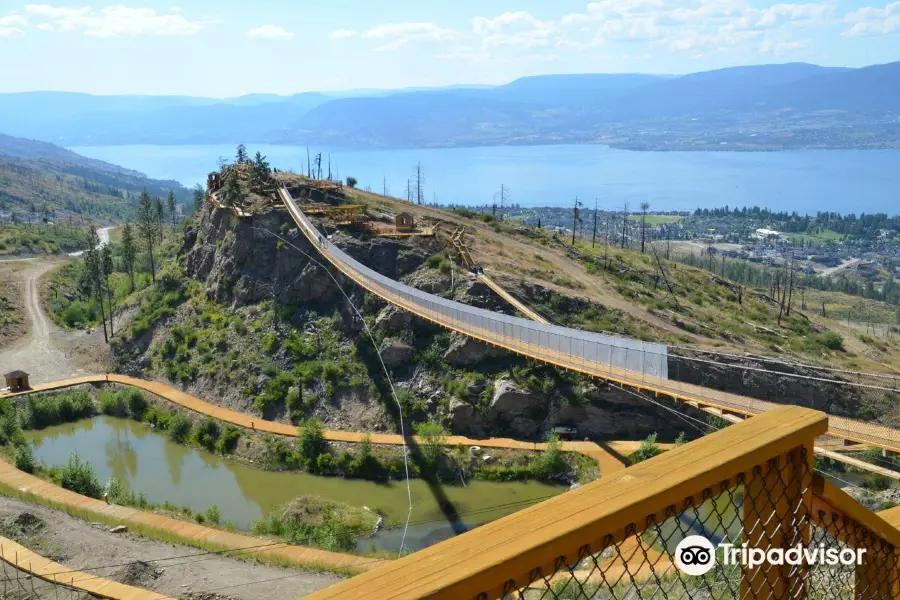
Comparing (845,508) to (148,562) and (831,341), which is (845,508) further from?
(831,341)

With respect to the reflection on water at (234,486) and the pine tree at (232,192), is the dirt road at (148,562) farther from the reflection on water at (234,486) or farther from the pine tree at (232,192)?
the pine tree at (232,192)

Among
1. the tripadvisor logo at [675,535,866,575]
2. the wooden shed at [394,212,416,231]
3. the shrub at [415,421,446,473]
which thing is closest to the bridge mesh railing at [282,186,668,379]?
the shrub at [415,421,446,473]

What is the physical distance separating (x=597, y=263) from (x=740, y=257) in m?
57.2

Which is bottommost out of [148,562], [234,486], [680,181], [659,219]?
[659,219]

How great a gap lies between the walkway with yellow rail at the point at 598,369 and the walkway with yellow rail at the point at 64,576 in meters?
8.35

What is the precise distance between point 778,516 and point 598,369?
40.2 ft

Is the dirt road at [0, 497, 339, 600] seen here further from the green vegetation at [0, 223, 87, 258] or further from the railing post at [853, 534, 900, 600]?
the green vegetation at [0, 223, 87, 258]

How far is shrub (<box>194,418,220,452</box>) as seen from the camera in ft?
63.5

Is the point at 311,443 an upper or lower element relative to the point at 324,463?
upper

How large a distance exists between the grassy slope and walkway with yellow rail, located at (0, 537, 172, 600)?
13.7 meters

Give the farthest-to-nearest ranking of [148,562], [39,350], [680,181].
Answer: [680,181] < [39,350] < [148,562]

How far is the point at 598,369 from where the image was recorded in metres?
14.0

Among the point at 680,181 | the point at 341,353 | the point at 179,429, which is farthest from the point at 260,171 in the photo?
the point at 680,181

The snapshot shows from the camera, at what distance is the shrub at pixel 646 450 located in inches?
619
